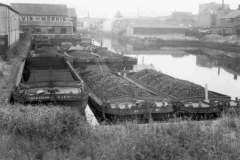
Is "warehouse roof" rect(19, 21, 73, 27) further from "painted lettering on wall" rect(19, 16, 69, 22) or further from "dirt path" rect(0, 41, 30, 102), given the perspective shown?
"dirt path" rect(0, 41, 30, 102)

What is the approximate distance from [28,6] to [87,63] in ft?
152

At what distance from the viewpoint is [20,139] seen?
7961 mm

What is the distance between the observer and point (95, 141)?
328 inches

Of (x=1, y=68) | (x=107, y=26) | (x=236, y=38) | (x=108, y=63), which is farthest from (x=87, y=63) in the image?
(x=107, y=26)

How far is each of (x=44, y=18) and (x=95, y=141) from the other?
63.9 metres

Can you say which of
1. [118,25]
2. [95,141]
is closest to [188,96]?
[95,141]

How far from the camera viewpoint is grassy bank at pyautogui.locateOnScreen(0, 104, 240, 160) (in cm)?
704

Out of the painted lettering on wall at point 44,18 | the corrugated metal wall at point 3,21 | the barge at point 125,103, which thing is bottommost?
the barge at point 125,103

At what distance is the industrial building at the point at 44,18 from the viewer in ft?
218

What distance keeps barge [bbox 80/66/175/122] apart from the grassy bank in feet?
13.9

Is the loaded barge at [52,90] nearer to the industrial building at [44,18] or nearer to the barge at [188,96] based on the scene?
the barge at [188,96]

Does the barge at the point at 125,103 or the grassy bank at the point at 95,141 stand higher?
the grassy bank at the point at 95,141

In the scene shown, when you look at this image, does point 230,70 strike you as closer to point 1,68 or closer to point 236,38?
point 1,68

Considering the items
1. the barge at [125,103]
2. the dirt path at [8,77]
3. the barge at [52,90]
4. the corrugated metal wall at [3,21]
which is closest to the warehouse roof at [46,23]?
the corrugated metal wall at [3,21]
